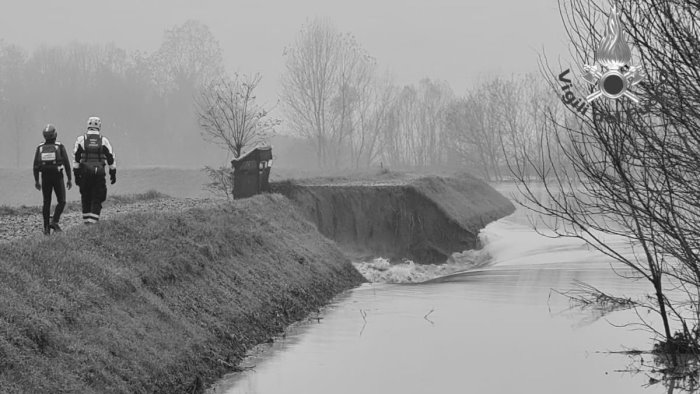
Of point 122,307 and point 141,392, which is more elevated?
point 122,307

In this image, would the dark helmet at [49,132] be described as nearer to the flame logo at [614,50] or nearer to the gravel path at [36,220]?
the gravel path at [36,220]

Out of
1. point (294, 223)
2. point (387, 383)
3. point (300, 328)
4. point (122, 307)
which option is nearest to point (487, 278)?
point (294, 223)

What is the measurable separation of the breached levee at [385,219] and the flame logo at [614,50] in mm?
25149

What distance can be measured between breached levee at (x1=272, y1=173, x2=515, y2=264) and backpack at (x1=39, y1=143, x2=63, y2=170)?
16309 millimetres

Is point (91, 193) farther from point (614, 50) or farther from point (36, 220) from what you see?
point (614, 50)

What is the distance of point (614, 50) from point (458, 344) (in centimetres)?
1002

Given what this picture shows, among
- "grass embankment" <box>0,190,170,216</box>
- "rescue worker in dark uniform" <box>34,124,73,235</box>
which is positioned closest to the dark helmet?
"rescue worker in dark uniform" <box>34,124,73,235</box>

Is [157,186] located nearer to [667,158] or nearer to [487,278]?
[487,278]

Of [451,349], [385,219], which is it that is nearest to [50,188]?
[451,349]

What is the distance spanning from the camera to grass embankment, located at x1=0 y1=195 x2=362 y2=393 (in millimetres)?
10008

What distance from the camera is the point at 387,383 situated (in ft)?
45.4

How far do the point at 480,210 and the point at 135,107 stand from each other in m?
60.8

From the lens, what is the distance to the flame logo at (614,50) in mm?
7504

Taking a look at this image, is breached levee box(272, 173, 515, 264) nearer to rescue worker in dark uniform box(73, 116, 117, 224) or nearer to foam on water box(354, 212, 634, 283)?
foam on water box(354, 212, 634, 283)
